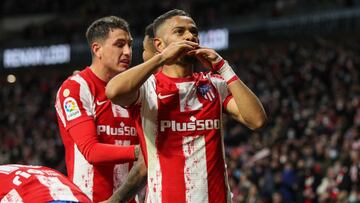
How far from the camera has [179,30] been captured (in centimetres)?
466

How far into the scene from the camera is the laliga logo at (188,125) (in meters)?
4.58

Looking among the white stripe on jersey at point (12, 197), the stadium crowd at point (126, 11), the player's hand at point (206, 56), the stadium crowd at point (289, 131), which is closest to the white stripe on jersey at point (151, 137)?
the player's hand at point (206, 56)

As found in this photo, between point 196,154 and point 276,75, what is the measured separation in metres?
18.4

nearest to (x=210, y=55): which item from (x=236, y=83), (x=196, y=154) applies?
(x=236, y=83)

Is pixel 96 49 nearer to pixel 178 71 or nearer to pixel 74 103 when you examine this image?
pixel 74 103

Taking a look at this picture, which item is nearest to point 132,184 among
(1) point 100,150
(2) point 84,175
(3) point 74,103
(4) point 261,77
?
(1) point 100,150

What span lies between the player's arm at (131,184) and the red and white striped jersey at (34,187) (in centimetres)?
105

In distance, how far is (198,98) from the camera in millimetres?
4656

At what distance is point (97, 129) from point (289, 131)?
12.5m

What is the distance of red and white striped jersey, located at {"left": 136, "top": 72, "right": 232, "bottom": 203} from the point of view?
457cm

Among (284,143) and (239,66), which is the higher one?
(239,66)

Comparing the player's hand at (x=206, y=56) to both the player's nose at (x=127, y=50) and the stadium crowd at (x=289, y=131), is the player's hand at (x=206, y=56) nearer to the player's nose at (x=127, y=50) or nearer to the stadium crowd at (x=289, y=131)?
the player's nose at (x=127, y=50)

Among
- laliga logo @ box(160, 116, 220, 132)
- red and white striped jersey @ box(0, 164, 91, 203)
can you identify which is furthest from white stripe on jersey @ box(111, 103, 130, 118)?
red and white striped jersey @ box(0, 164, 91, 203)

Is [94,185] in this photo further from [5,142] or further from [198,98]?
[5,142]
